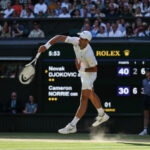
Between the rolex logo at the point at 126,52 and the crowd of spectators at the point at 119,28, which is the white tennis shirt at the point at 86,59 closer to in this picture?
the rolex logo at the point at 126,52

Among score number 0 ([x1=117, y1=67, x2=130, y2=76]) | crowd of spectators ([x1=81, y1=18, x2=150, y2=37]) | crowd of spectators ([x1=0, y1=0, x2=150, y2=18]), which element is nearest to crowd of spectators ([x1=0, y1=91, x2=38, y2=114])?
score number 0 ([x1=117, y1=67, x2=130, y2=76])

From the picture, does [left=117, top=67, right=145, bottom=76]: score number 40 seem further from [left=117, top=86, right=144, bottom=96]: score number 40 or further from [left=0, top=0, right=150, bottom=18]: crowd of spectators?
[left=0, top=0, right=150, bottom=18]: crowd of spectators

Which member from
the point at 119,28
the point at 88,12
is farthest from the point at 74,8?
the point at 119,28

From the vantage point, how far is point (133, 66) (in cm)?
1700

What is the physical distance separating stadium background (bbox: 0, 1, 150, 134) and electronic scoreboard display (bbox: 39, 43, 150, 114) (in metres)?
0.11

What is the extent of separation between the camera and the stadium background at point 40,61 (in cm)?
1683

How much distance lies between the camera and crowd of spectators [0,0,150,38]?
1830 centimetres

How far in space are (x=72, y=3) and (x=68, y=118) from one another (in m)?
5.17

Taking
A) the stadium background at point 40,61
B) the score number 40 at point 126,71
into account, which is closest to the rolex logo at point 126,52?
the stadium background at point 40,61

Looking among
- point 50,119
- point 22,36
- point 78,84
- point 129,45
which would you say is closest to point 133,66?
point 129,45

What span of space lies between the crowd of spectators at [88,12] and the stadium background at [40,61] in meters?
0.05

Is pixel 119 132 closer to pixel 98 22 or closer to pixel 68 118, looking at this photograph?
pixel 68 118

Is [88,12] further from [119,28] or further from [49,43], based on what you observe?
[49,43]

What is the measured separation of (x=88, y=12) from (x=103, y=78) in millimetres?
3467
